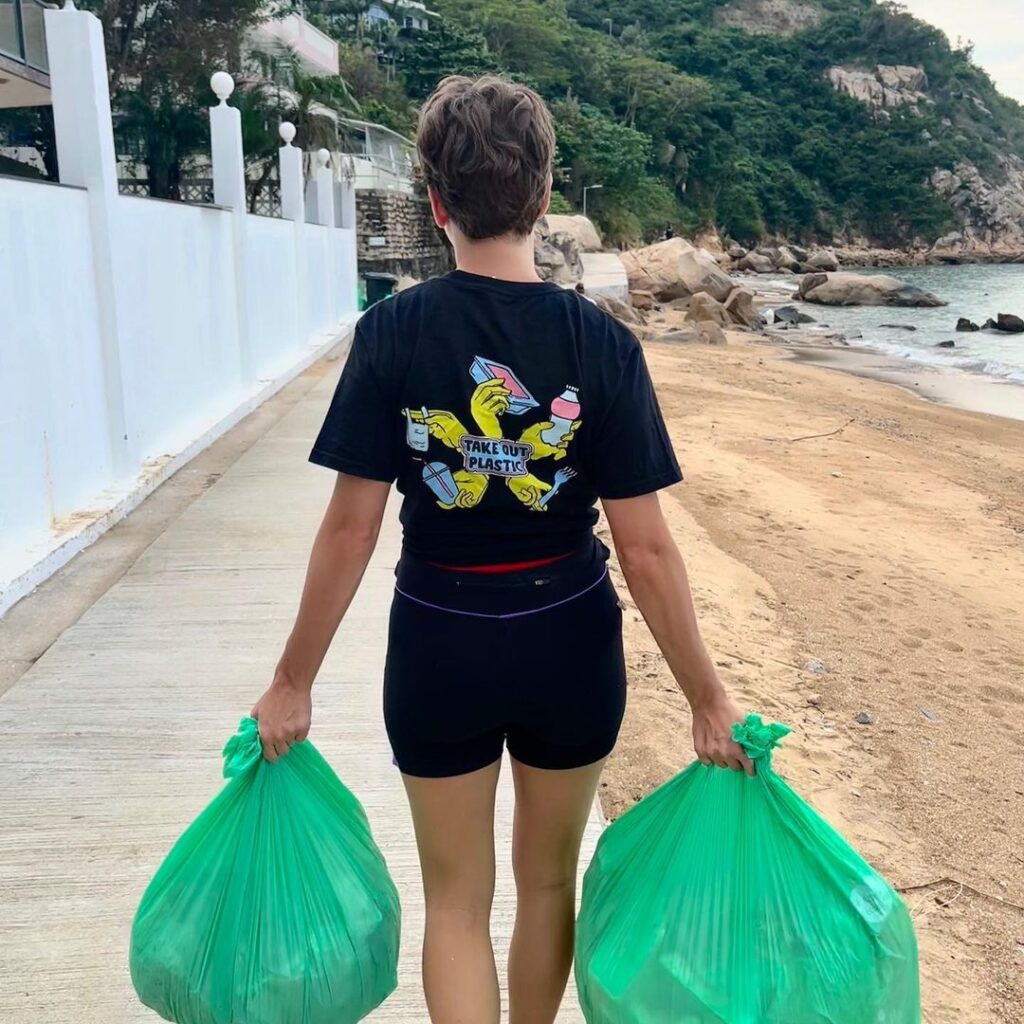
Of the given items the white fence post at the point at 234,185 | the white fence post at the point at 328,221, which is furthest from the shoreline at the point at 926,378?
the white fence post at the point at 234,185

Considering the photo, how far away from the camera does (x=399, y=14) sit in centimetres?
5050

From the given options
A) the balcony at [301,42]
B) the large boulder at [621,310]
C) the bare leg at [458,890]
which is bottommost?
the large boulder at [621,310]

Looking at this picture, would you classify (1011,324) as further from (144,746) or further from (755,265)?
(755,265)

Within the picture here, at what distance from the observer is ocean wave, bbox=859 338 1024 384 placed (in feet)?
64.1

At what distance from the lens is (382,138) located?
28.3 meters

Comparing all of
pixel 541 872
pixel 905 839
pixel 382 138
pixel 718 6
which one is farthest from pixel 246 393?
pixel 718 6

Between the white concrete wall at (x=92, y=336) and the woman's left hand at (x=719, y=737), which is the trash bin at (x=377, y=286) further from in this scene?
the woman's left hand at (x=719, y=737)

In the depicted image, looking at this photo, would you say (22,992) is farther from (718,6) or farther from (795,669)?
(718,6)

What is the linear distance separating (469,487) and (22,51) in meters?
11.7

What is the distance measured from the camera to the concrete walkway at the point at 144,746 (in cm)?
225

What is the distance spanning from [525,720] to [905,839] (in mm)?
2087

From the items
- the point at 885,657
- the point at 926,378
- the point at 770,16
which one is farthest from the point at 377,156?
the point at 770,16

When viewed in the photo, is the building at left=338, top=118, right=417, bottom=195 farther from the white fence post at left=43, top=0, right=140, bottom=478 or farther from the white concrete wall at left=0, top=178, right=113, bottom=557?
the white concrete wall at left=0, top=178, right=113, bottom=557

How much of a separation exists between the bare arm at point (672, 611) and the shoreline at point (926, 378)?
14.7 metres
